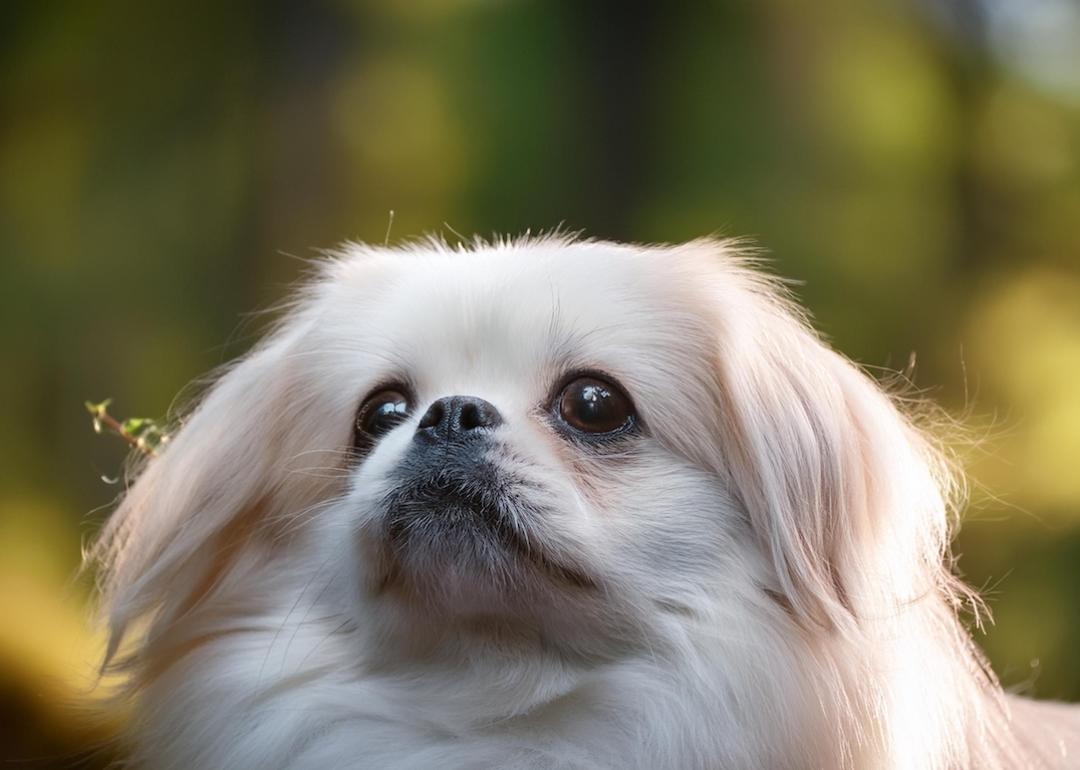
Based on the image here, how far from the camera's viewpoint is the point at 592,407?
1.63 m

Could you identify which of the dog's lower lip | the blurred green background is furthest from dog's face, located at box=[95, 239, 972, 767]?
the blurred green background

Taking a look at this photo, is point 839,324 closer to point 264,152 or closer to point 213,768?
point 264,152

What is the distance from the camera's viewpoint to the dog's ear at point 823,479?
1.57 meters

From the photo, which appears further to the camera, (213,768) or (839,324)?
(839,324)

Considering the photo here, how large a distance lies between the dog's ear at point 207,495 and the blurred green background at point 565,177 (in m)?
1.42

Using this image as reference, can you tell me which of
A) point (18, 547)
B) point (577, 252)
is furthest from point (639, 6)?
point (18, 547)

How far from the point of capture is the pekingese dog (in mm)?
1512

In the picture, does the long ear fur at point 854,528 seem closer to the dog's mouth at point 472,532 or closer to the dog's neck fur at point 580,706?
the dog's neck fur at point 580,706

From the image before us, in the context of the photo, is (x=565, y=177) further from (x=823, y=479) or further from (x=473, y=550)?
(x=473, y=550)

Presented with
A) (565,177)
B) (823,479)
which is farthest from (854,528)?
(565,177)

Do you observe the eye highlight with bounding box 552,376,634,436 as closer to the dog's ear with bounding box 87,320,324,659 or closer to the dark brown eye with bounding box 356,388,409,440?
the dark brown eye with bounding box 356,388,409,440

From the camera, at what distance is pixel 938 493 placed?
5.59 ft

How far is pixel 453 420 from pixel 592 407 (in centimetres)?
21

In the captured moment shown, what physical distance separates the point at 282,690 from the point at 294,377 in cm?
47
